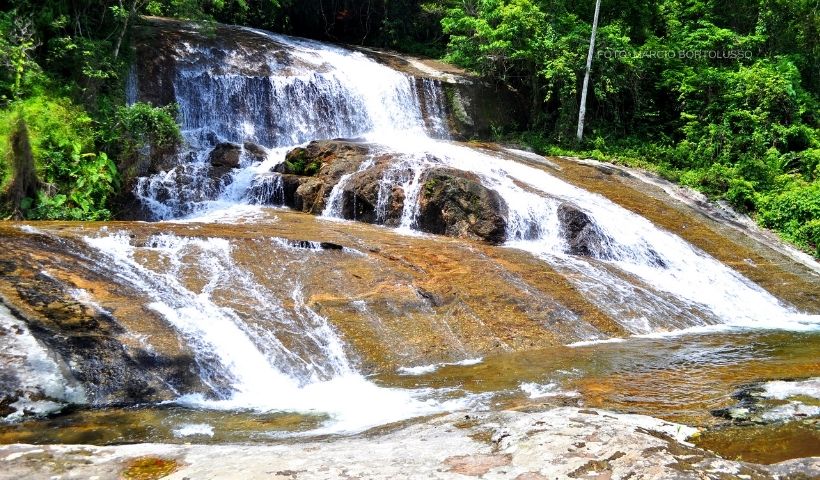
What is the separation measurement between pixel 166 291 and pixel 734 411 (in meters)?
6.28

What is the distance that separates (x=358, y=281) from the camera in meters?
8.97

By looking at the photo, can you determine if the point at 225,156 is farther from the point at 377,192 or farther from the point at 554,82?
the point at 554,82

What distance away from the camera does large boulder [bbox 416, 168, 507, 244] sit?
490 inches

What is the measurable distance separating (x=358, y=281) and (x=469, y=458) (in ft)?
18.0

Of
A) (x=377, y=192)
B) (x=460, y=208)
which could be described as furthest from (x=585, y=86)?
(x=377, y=192)

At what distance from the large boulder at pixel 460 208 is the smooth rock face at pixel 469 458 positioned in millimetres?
8262

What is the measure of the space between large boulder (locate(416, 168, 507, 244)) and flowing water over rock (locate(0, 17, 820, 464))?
0.04 meters

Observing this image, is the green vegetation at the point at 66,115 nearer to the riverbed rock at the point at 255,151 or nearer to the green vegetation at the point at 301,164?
the riverbed rock at the point at 255,151

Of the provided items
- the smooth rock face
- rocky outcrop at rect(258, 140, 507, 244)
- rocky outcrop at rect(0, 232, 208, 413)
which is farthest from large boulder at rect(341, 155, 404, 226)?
the smooth rock face

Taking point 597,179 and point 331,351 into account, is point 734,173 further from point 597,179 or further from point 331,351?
point 331,351

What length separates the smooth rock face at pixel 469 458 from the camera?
11.0ft

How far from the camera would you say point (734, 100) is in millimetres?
20625

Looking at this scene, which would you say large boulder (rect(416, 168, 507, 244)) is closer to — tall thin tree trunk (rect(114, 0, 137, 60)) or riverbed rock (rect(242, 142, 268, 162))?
riverbed rock (rect(242, 142, 268, 162))

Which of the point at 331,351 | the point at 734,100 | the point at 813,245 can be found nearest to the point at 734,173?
the point at 813,245
